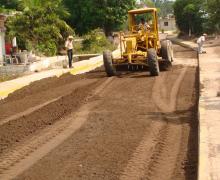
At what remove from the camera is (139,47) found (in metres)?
21.0

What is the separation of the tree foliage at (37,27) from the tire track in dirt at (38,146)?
2114 centimetres

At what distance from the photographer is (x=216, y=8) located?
1762 inches

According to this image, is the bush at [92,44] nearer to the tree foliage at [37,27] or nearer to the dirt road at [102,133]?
the tree foliage at [37,27]

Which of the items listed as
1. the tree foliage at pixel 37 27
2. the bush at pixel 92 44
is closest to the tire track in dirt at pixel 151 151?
the tree foliage at pixel 37 27

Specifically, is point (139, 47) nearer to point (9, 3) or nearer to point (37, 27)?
point (37, 27)

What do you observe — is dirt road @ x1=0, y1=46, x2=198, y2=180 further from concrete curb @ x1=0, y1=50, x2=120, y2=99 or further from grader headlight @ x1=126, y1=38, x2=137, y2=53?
grader headlight @ x1=126, y1=38, x2=137, y2=53

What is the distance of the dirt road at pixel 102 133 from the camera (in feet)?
23.6

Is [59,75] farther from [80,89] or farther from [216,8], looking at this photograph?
[216,8]

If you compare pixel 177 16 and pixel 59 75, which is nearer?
pixel 59 75

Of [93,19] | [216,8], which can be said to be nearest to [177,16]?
[93,19]

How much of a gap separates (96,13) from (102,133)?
43980 millimetres

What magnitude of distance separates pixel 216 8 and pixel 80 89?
31.2 meters

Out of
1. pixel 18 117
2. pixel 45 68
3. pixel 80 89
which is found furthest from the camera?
pixel 45 68

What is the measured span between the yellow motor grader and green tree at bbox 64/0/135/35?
101ft
